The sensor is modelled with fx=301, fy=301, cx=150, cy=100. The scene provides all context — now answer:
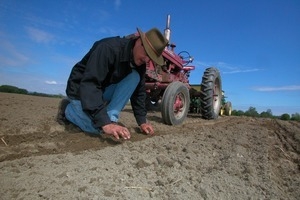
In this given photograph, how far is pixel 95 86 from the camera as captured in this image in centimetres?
301

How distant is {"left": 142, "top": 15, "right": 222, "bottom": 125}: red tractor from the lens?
17.2 feet

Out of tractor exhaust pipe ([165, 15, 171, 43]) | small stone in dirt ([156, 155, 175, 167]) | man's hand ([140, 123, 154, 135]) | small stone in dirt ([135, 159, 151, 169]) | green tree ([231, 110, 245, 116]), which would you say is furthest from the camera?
green tree ([231, 110, 245, 116])

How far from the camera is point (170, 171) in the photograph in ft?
7.96

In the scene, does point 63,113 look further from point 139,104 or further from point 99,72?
point 99,72

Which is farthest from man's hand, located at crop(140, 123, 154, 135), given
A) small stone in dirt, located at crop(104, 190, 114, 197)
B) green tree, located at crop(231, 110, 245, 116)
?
green tree, located at crop(231, 110, 245, 116)

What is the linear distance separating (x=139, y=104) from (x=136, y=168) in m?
1.61

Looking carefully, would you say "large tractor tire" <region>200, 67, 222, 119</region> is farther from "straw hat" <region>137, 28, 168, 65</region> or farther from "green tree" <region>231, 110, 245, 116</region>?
"green tree" <region>231, 110, 245, 116</region>

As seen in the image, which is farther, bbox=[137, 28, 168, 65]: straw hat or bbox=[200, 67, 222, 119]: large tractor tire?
bbox=[200, 67, 222, 119]: large tractor tire

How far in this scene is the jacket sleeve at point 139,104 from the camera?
392 centimetres

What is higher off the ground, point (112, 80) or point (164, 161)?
point (112, 80)

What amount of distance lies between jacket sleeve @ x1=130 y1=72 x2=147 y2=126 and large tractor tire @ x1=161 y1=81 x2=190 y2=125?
1.20 metres

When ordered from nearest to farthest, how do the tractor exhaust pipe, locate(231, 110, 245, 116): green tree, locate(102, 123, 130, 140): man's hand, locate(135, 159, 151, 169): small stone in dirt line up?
locate(135, 159, 151, 169): small stone in dirt < locate(102, 123, 130, 140): man's hand < the tractor exhaust pipe < locate(231, 110, 245, 116): green tree

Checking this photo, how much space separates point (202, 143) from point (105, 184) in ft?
5.87

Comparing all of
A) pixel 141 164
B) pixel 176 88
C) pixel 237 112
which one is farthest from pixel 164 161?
pixel 237 112
